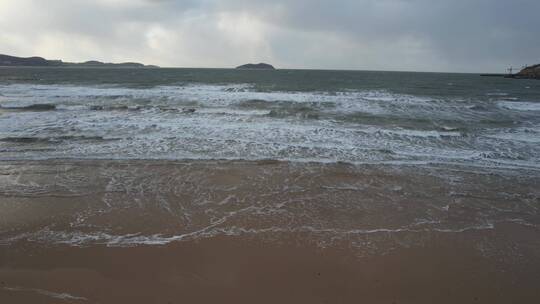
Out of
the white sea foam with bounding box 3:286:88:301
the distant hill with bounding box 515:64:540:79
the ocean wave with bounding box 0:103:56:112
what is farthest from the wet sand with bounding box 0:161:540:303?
the distant hill with bounding box 515:64:540:79

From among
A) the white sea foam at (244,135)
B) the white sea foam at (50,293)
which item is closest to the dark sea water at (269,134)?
the white sea foam at (244,135)

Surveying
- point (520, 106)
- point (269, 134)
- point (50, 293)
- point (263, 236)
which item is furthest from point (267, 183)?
point (520, 106)

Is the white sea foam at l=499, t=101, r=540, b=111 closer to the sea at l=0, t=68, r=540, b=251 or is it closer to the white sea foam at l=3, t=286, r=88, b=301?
the sea at l=0, t=68, r=540, b=251

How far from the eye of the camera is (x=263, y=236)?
5.75 meters

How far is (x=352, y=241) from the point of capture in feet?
18.5

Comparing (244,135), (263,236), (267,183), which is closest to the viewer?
(263,236)

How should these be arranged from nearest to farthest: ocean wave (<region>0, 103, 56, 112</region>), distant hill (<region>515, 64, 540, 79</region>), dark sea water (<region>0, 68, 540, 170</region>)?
dark sea water (<region>0, 68, 540, 170</region>) < ocean wave (<region>0, 103, 56, 112</region>) < distant hill (<region>515, 64, 540, 79</region>)

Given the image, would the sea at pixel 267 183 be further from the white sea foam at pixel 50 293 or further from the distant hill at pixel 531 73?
the distant hill at pixel 531 73

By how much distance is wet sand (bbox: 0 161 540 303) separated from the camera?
14.7 ft

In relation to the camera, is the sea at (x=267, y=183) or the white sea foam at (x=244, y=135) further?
the white sea foam at (x=244, y=135)

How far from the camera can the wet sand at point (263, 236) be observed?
4.47m

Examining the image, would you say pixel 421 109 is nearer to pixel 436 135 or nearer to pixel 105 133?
pixel 436 135

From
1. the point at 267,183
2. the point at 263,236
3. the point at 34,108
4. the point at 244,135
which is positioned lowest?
the point at 263,236

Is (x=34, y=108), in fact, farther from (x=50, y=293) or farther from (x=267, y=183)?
(x=50, y=293)
